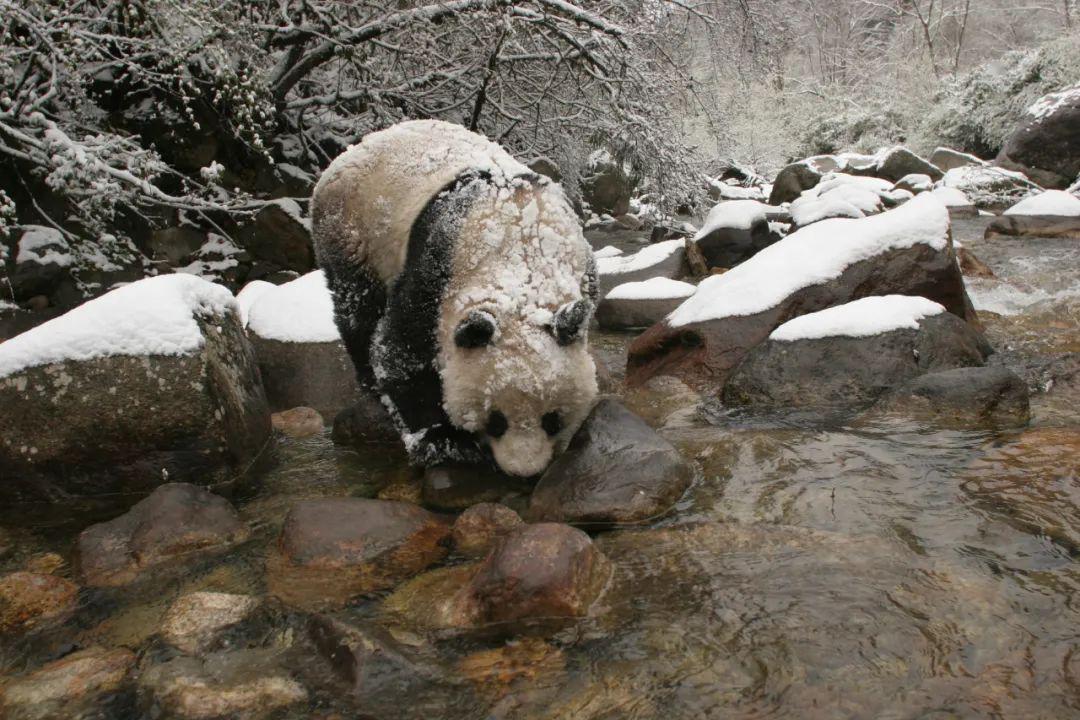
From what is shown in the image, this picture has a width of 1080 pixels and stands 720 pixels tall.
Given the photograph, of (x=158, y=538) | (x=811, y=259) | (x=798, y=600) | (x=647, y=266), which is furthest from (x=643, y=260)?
(x=798, y=600)

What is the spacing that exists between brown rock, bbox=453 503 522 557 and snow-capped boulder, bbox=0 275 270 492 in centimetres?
151

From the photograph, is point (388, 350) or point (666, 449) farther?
point (388, 350)

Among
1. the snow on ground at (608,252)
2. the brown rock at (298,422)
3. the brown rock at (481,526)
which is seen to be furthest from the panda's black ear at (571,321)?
the snow on ground at (608,252)

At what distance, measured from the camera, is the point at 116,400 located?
3.89 m

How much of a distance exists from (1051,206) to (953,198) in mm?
3692

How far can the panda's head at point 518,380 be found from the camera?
3.43 m

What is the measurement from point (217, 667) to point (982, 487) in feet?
9.72

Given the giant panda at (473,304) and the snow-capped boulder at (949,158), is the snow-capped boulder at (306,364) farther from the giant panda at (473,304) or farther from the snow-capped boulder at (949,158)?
the snow-capped boulder at (949,158)

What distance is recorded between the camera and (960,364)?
15.5ft

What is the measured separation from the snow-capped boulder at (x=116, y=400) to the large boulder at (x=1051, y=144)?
16.0 m

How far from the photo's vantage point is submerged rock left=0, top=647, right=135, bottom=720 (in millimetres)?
2266

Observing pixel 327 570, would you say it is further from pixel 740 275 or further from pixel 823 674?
pixel 740 275

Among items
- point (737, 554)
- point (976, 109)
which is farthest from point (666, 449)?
point (976, 109)

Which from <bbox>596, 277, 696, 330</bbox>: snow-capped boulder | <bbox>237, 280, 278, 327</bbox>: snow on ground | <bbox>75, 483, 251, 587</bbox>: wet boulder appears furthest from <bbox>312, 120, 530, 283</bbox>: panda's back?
<bbox>596, 277, 696, 330</bbox>: snow-capped boulder
